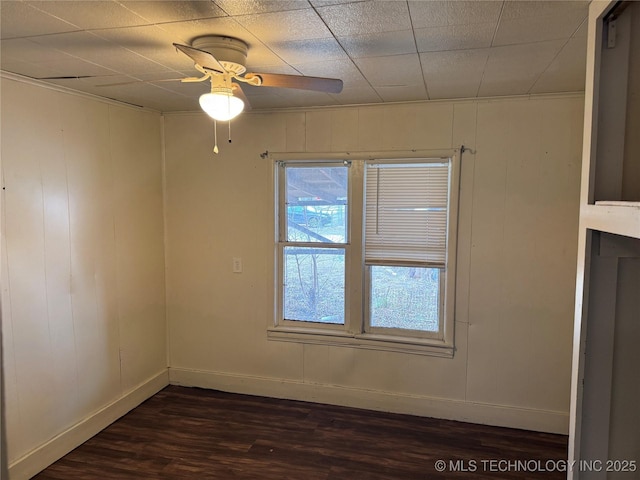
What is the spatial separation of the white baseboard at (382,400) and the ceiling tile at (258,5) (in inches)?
110

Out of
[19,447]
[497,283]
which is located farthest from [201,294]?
[497,283]

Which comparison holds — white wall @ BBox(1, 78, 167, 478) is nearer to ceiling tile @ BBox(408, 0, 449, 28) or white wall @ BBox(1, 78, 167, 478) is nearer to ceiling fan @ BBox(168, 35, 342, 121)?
ceiling fan @ BBox(168, 35, 342, 121)

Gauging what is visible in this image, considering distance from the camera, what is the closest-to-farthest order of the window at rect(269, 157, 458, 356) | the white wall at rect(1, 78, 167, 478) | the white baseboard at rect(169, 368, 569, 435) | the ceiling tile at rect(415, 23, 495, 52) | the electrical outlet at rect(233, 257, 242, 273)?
the ceiling tile at rect(415, 23, 495, 52), the white wall at rect(1, 78, 167, 478), the white baseboard at rect(169, 368, 569, 435), the window at rect(269, 157, 458, 356), the electrical outlet at rect(233, 257, 242, 273)

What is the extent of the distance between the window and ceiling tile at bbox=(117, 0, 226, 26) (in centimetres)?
183

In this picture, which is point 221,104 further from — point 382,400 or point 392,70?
point 382,400

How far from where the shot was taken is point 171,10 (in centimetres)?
160

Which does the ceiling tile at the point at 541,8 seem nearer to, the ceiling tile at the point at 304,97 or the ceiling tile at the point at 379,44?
the ceiling tile at the point at 379,44

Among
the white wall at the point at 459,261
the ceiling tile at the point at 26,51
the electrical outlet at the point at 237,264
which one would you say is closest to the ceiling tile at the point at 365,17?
the ceiling tile at the point at 26,51

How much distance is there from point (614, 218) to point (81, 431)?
3295mm

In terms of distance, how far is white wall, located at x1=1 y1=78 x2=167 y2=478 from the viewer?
249 centimetres

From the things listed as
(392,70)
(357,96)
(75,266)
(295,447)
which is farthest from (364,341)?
(75,266)

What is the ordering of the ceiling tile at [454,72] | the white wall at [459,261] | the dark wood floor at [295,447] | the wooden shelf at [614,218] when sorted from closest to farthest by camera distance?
the wooden shelf at [614,218]
the ceiling tile at [454,72]
the dark wood floor at [295,447]
the white wall at [459,261]

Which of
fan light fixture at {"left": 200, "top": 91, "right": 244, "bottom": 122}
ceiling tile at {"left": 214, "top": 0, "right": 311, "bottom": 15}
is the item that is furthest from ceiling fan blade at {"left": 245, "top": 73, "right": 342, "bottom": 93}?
ceiling tile at {"left": 214, "top": 0, "right": 311, "bottom": 15}

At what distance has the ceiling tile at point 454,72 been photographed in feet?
6.89
